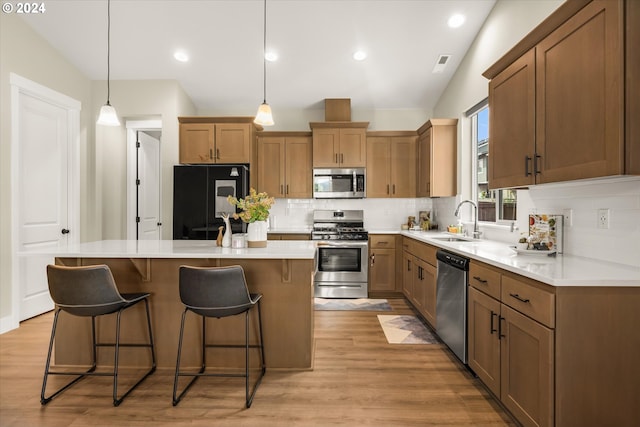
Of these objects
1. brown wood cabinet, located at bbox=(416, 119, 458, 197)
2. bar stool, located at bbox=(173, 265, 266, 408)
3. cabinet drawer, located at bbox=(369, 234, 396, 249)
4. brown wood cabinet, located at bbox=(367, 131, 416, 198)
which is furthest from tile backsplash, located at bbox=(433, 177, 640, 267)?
brown wood cabinet, located at bbox=(367, 131, 416, 198)

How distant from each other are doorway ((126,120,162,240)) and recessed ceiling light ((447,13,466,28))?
401cm

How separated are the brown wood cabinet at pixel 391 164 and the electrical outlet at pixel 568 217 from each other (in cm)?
279

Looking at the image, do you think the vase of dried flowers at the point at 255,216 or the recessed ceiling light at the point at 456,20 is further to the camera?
the recessed ceiling light at the point at 456,20

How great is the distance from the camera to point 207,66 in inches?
180

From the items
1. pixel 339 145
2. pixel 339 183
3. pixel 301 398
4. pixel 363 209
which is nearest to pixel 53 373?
pixel 301 398

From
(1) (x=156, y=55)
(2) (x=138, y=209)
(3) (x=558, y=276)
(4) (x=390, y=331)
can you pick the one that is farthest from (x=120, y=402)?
(1) (x=156, y=55)

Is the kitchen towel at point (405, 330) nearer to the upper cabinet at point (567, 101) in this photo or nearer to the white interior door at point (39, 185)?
the upper cabinet at point (567, 101)

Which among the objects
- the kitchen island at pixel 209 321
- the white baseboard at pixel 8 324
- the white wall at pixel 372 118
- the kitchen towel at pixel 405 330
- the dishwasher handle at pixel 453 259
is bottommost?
the kitchen towel at pixel 405 330

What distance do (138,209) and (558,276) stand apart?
5.20 meters

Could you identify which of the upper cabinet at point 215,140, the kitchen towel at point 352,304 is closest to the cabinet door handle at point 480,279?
the kitchen towel at point 352,304

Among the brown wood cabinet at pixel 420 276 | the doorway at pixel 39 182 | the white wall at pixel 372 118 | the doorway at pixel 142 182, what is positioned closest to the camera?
the brown wood cabinet at pixel 420 276

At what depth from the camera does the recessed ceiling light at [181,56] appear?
433 cm

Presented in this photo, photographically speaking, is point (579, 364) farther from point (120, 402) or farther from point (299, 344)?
point (120, 402)

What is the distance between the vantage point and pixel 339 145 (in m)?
5.07
